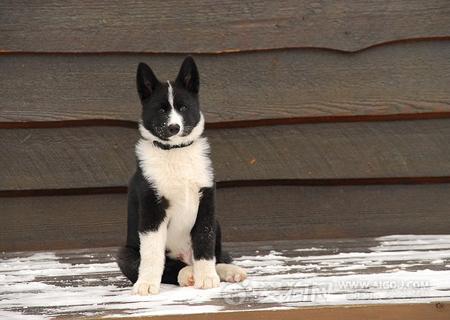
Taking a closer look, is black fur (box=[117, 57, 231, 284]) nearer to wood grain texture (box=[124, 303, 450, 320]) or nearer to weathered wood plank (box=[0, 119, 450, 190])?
wood grain texture (box=[124, 303, 450, 320])

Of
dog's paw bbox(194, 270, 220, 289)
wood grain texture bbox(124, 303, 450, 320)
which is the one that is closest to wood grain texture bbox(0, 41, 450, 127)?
dog's paw bbox(194, 270, 220, 289)

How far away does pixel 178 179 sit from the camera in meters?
3.10

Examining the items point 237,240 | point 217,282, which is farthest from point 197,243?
point 237,240

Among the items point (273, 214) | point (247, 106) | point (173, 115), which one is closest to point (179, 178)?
point (173, 115)

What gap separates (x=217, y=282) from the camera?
9.91 feet

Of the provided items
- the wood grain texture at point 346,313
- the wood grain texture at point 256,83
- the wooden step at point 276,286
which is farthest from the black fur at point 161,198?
the wood grain texture at point 256,83

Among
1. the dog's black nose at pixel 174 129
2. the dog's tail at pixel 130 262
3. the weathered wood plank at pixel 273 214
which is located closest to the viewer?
the dog's black nose at pixel 174 129

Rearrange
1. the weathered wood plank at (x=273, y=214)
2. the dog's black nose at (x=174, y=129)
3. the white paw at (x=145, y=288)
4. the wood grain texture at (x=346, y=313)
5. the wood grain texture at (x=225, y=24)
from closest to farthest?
the wood grain texture at (x=346, y=313), the white paw at (x=145, y=288), the dog's black nose at (x=174, y=129), the wood grain texture at (x=225, y=24), the weathered wood plank at (x=273, y=214)

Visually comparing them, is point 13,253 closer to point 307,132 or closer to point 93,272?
point 93,272

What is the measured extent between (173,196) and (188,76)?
495mm

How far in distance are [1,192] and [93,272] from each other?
913 mm

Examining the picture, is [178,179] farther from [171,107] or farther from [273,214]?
[273,214]

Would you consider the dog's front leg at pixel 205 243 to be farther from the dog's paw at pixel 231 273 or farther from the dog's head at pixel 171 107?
the dog's head at pixel 171 107

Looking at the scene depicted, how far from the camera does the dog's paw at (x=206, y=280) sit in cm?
299
